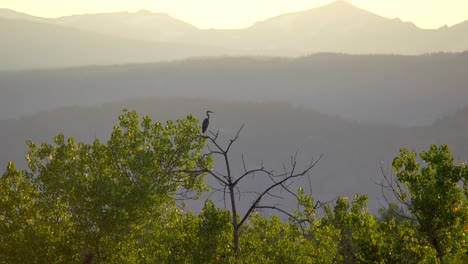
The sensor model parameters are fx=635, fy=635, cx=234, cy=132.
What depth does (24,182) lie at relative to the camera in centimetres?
2923

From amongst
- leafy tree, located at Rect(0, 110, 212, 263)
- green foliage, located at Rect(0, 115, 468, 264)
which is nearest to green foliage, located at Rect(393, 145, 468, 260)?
green foliage, located at Rect(0, 115, 468, 264)

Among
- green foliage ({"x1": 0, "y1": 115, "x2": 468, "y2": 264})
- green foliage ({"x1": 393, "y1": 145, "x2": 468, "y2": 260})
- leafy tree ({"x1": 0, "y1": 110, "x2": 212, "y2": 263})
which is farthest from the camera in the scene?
leafy tree ({"x1": 0, "y1": 110, "x2": 212, "y2": 263})

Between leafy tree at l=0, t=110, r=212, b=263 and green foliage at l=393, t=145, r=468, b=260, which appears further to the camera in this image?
leafy tree at l=0, t=110, r=212, b=263

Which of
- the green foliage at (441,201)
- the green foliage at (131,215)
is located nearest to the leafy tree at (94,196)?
the green foliage at (131,215)

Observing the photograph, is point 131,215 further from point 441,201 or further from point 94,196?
point 441,201

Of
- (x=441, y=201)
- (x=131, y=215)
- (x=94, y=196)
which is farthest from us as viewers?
(x=94, y=196)

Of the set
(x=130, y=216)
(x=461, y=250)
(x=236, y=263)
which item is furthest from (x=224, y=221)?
(x=461, y=250)

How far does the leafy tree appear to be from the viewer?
2664 cm

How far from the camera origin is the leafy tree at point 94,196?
26.6 metres

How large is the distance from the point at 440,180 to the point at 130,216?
1326 cm

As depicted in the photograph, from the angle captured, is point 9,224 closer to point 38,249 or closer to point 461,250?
point 38,249

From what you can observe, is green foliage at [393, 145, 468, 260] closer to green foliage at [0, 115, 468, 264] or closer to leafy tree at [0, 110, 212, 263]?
green foliage at [0, 115, 468, 264]

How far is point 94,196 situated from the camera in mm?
26844

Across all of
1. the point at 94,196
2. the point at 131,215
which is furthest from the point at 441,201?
the point at 94,196
